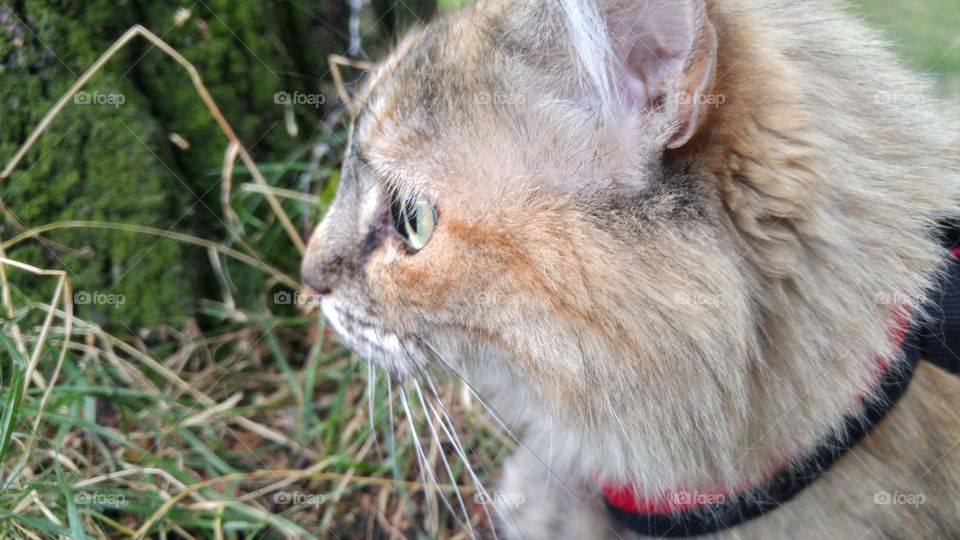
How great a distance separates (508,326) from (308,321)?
115cm

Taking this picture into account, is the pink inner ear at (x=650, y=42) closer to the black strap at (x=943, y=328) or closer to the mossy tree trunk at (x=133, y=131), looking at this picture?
the black strap at (x=943, y=328)

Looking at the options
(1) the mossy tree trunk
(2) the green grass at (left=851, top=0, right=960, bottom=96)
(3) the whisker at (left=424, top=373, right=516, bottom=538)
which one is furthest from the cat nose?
(2) the green grass at (left=851, top=0, right=960, bottom=96)

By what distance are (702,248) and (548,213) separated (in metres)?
0.24

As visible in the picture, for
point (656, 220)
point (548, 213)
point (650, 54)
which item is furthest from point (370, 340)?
point (650, 54)

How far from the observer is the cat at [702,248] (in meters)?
1.03

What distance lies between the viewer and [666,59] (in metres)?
0.97

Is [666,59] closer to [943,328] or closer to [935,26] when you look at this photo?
[943,328]

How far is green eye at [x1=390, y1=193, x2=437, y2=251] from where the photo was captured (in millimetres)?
1238

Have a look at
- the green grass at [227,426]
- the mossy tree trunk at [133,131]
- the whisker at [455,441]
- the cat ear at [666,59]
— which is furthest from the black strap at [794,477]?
the mossy tree trunk at [133,131]

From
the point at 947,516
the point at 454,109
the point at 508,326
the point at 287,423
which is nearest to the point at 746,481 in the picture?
the point at 947,516

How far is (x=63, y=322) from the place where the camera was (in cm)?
176

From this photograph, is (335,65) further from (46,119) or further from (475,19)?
(475,19)

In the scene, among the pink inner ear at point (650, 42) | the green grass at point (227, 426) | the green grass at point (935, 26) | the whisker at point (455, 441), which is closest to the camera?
the pink inner ear at point (650, 42)

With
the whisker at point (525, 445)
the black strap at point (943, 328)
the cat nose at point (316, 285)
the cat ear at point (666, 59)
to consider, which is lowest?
the whisker at point (525, 445)
